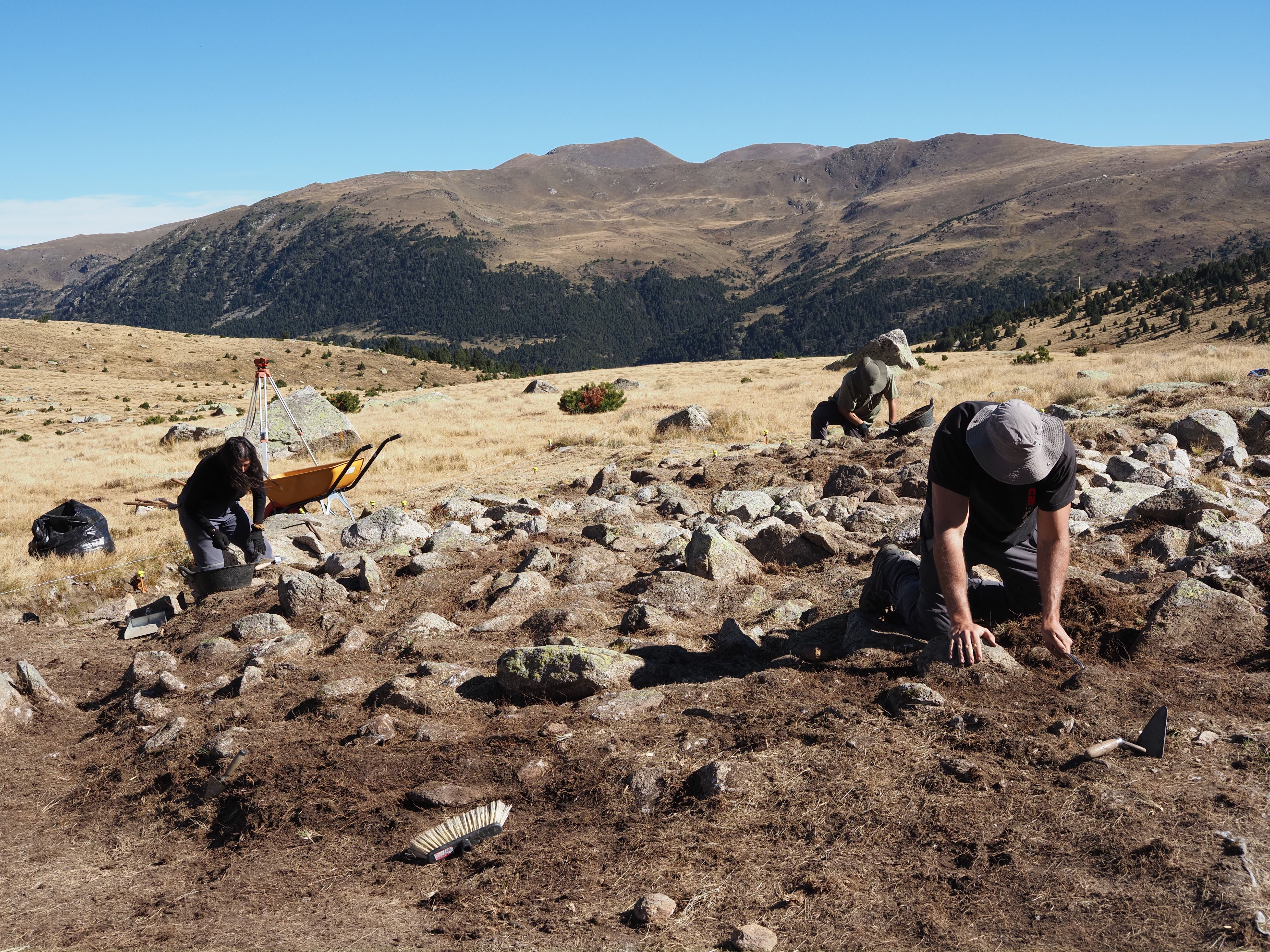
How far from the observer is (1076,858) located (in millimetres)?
2881

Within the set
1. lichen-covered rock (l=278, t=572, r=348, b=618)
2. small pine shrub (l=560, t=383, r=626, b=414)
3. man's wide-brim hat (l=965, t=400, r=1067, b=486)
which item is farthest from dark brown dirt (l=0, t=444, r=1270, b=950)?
small pine shrub (l=560, t=383, r=626, b=414)

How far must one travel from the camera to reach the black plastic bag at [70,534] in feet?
29.2

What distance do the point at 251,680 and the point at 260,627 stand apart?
90 cm

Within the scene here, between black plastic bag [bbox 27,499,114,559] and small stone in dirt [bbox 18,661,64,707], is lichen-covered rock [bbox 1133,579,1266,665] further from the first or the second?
black plastic bag [bbox 27,499,114,559]

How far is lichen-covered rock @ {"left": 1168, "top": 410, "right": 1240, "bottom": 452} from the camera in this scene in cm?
927

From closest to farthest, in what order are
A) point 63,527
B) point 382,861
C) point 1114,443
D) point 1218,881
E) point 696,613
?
point 1218,881, point 382,861, point 696,613, point 63,527, point 1114,443

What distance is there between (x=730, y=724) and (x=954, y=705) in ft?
3.07

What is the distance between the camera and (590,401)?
23656 mm

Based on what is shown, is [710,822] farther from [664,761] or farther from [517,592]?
[517,592]

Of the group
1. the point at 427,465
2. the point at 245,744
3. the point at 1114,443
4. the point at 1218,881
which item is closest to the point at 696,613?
the point at 245,744

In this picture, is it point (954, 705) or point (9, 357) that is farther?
point (9, 357)

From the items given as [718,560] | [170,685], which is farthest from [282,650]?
[718,560]

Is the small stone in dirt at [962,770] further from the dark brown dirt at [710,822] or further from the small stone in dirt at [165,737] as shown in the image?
the small stone in dirt at [165,737]

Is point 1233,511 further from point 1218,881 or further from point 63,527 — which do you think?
point 63,527
